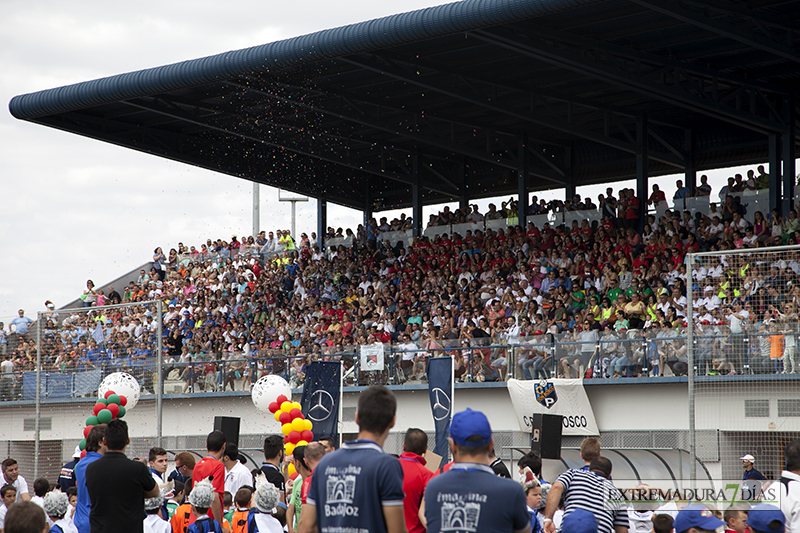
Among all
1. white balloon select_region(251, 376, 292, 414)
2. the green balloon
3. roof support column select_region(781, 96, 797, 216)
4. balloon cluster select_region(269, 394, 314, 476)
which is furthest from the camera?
roof support column select_region(781, 96, 797, 216)

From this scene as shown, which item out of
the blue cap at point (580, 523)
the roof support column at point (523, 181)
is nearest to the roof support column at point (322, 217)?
the roof support column at point (523, 181)

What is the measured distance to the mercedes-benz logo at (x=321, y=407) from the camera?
14789mm

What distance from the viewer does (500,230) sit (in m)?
27.7

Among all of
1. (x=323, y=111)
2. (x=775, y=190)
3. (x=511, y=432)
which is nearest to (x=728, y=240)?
(x=775, y=190)

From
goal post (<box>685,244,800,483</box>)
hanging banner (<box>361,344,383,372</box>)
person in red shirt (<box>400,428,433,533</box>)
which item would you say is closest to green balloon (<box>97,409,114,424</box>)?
person in red shirt (<box>400,428,433,533</box>)

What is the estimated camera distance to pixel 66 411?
21188 mm

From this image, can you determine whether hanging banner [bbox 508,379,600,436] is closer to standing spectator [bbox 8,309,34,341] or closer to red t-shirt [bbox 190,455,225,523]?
red t-shirt [bbox 190,455,225,523]

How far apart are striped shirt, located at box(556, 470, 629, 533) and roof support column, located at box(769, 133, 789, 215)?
57.9 ft

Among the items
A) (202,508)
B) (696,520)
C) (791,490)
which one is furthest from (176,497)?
(791,490)

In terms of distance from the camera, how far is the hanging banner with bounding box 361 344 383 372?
70.0 ft

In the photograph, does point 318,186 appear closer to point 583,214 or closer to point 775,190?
point 583,214

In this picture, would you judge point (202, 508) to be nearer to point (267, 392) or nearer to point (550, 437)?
point (550, 437)

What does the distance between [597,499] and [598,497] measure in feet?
0.06

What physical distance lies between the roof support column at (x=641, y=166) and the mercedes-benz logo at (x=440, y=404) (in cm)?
1091
